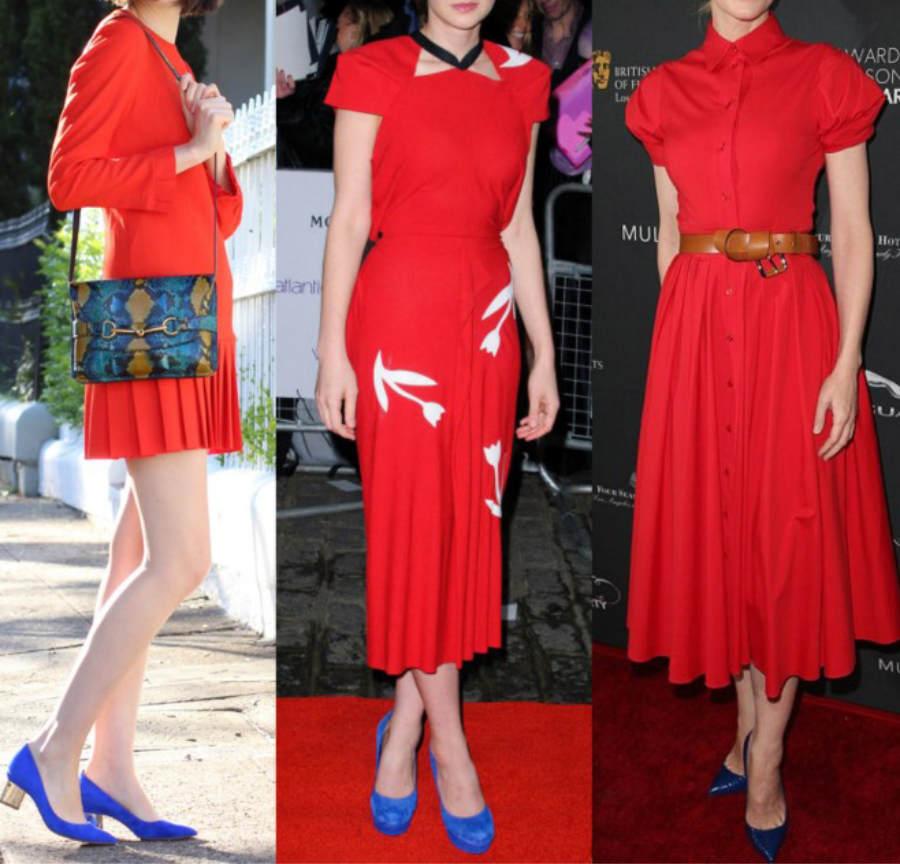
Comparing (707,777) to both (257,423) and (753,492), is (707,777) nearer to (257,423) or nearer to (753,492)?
(753,492)

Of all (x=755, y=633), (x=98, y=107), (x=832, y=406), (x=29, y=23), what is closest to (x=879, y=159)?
(x=832, y=406)

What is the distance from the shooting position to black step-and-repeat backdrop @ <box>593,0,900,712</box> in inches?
136

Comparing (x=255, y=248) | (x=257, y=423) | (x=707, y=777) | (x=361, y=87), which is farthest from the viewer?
(x=257, y=423)

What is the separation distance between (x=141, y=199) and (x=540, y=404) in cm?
81

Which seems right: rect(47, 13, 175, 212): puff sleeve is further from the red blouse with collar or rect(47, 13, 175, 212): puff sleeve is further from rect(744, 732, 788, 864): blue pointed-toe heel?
rect(744, 732, 788, 864): blue pointed-toe heel

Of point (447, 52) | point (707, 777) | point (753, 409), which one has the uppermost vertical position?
point (447, 52)

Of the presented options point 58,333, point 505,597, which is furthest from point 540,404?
point 58,333

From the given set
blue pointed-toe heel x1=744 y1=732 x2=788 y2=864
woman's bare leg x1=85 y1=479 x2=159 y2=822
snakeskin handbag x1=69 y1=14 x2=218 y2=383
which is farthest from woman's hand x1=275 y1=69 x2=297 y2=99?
blue pointed-toe heel x1=744 y1=732 x2=788 y2=864

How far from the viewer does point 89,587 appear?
3.55 meters

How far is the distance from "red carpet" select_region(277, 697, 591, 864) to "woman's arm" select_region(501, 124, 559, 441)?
1.76ft

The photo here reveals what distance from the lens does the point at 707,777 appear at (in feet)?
10.9

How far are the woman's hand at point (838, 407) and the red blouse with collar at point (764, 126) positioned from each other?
0.31 m

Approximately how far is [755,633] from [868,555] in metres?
0.29

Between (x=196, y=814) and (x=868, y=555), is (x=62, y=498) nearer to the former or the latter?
(x=196, y=814)
